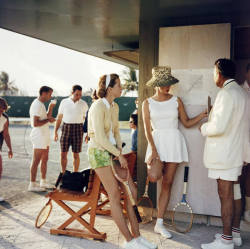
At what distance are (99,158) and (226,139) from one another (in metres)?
1.33

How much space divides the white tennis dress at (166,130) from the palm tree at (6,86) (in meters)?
52.3

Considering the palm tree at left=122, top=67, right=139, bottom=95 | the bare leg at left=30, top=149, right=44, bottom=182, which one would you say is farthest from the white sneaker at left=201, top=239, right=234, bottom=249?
the palm tree at left=122, top=67, right=139, bottom=95

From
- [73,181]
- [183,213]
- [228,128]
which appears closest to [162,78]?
[228,128]

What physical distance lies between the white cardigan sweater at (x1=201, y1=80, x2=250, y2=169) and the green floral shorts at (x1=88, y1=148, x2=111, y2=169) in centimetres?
107

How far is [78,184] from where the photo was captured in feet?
13.3

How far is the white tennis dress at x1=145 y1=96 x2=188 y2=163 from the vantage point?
13.6 feet

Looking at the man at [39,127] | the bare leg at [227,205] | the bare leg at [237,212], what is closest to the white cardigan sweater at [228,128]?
the bare leg at [227,205]

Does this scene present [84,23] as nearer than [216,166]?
No

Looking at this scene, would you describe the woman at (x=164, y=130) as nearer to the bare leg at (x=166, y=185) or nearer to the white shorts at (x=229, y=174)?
the bare leg at (x=166, y=185)

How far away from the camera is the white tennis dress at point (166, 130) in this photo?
4148 mm

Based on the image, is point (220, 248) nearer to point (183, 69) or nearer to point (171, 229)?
point (171, 229)

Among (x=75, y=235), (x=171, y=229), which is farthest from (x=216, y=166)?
(x=75, y=235)

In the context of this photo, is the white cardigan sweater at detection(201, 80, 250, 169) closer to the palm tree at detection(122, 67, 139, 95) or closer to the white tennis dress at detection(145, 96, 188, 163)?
the white tennis dress at detection(145, 96, 188, 163)

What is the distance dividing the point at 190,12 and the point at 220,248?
9.61 feet
